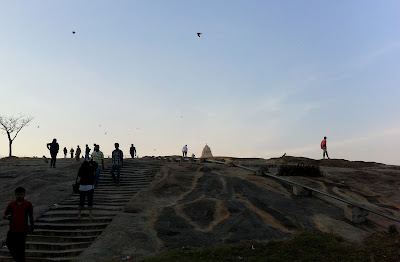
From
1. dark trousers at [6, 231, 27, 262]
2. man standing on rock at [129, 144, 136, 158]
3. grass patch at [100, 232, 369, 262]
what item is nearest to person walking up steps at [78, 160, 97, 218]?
grass patch at [100, 232, 369, 262]

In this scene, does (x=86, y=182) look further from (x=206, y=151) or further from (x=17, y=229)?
(x=206, y=151)

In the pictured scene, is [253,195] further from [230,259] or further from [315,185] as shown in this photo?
[230,259]

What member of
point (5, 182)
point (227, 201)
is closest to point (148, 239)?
point (227, 201)

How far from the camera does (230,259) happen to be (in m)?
7.19

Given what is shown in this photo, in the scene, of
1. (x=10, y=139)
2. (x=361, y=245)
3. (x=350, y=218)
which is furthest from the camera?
(x=10, y=139)

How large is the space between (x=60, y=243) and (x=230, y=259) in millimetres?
4623

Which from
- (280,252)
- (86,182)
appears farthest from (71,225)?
(280,252)

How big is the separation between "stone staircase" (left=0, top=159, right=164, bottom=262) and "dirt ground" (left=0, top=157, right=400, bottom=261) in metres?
0.40

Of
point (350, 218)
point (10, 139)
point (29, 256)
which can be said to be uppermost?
point (10, 139)

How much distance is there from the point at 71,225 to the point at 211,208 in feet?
14.4

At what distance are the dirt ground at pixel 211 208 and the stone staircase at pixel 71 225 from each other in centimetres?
40

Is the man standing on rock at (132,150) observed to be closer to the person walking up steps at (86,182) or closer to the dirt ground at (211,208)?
the dirt ground at (211,208)

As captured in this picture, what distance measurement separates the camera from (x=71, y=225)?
32.1ft

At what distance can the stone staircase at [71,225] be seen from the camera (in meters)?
8.12
